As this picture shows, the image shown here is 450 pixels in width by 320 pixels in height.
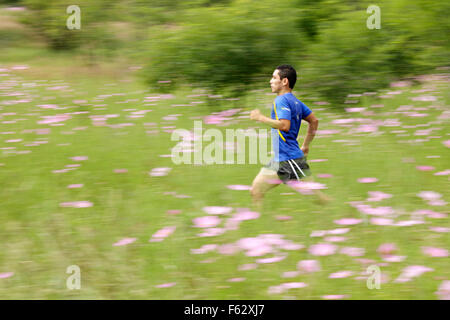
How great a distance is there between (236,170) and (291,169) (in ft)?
3.37

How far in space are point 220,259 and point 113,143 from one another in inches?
111

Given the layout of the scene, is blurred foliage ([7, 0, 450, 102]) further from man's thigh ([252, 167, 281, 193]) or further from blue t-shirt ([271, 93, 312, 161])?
man's thigh ([252, 167, 281, 193])

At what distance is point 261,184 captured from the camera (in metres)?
3.98

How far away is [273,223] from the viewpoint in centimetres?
368

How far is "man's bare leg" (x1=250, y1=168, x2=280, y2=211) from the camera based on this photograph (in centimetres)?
397

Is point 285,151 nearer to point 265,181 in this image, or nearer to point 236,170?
point 265,181

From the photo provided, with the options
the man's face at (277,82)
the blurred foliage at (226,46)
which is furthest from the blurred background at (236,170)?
the man's face at (277,82)

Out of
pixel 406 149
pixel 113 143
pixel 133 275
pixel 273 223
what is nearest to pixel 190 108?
pixel 113 143

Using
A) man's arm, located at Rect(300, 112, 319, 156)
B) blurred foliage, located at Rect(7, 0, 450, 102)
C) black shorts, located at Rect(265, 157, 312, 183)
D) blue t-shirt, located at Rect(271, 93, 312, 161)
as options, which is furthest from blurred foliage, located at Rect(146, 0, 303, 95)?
black shorts, located at Rect(265, 157, 312, 183)

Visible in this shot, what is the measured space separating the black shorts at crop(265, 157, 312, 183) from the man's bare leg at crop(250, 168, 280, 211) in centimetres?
4

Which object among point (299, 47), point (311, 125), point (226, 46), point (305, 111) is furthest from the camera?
point (299, 47)

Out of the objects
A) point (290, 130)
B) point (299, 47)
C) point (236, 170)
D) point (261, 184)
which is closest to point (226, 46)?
point (299, 47)

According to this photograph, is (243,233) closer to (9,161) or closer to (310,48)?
(9,161)

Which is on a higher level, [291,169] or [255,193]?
[291,169]
